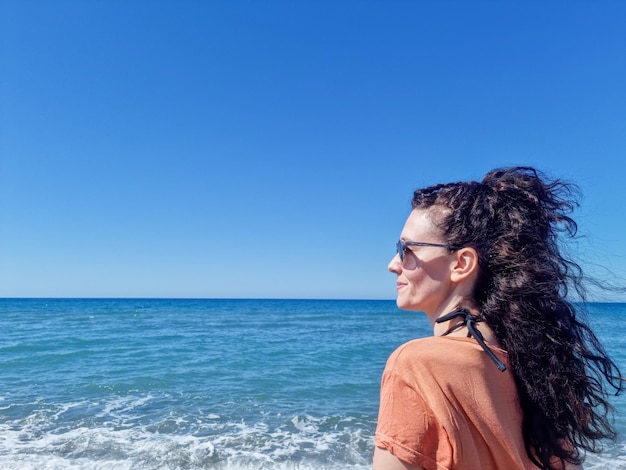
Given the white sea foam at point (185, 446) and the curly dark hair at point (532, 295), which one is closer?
the curly dark hair at point (532, 295)

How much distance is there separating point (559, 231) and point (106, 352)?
1762 cm

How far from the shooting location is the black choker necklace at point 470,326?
111 centimetres

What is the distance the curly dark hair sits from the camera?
1209mm

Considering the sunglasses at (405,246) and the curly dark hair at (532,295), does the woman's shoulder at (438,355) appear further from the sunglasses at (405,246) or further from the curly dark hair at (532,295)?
the sunglasses at (405,246)

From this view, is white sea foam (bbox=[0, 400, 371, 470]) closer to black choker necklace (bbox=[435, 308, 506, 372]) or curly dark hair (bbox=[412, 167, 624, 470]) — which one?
curly dark hair (bbox=[412, 167, 624, 470])

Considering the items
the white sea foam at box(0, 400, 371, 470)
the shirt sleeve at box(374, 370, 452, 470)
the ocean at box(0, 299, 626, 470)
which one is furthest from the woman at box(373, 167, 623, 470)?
the white sea foam at box(0, 400, 371, 470)

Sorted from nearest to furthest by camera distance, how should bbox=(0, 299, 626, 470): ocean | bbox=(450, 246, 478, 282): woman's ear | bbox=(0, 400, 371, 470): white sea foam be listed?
bbox=(450, 246, 478, 282): woman's ear < bbox=(0, 400, 371, 470): white sea foam < bbox=(0, 299, 626, 470): ocean

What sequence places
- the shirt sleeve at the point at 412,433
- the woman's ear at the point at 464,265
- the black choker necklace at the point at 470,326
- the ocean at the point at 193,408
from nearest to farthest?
1. the shirt sleeve at the point at 412,433
2. the black choker necklace at the point at 470,326
3. the woman's ear at the point at 464,265
4. the ocean at the point at 193,408

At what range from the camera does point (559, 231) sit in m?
1.46

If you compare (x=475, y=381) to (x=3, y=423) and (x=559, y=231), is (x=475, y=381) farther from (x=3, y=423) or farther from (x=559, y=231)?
(x=3, y=423)

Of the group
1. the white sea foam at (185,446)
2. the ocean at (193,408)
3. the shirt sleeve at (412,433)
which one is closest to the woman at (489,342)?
the shirt sleeve at (412,433)

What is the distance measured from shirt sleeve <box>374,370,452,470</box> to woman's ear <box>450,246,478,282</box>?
17.1 inches

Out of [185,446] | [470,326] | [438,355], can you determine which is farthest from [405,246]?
[185,446]

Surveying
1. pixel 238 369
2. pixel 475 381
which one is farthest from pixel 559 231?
pixel 238 369
